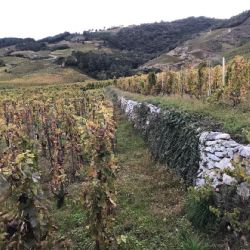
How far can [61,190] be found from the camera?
1252cm

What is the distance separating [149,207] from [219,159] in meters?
2.29

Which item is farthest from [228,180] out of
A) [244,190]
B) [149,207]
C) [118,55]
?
[118,55]

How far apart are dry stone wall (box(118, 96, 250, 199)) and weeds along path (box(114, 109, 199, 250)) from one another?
99cm

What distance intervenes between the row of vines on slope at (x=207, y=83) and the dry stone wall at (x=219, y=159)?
3.94 metres

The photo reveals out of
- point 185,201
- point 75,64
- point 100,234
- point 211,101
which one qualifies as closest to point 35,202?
point 100,234

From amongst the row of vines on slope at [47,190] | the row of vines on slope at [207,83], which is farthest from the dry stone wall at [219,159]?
the row of vines on slope at [207,83]

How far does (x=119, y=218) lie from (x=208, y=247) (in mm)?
2803

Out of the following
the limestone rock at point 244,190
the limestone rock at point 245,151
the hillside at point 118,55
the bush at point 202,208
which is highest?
the limestone rock at point 245,151

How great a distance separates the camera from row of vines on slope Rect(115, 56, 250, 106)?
49.1ft

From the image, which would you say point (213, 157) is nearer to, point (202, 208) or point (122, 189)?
point (202, 208)

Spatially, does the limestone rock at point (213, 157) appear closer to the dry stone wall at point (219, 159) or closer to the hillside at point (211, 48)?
the dry stone wall at point (219, 159)

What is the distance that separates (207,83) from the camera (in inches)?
916

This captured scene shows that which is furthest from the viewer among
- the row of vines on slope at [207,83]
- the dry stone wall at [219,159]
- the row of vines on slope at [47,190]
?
the row of vines on slope at [207,83]

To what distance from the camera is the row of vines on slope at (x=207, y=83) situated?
15.0m
